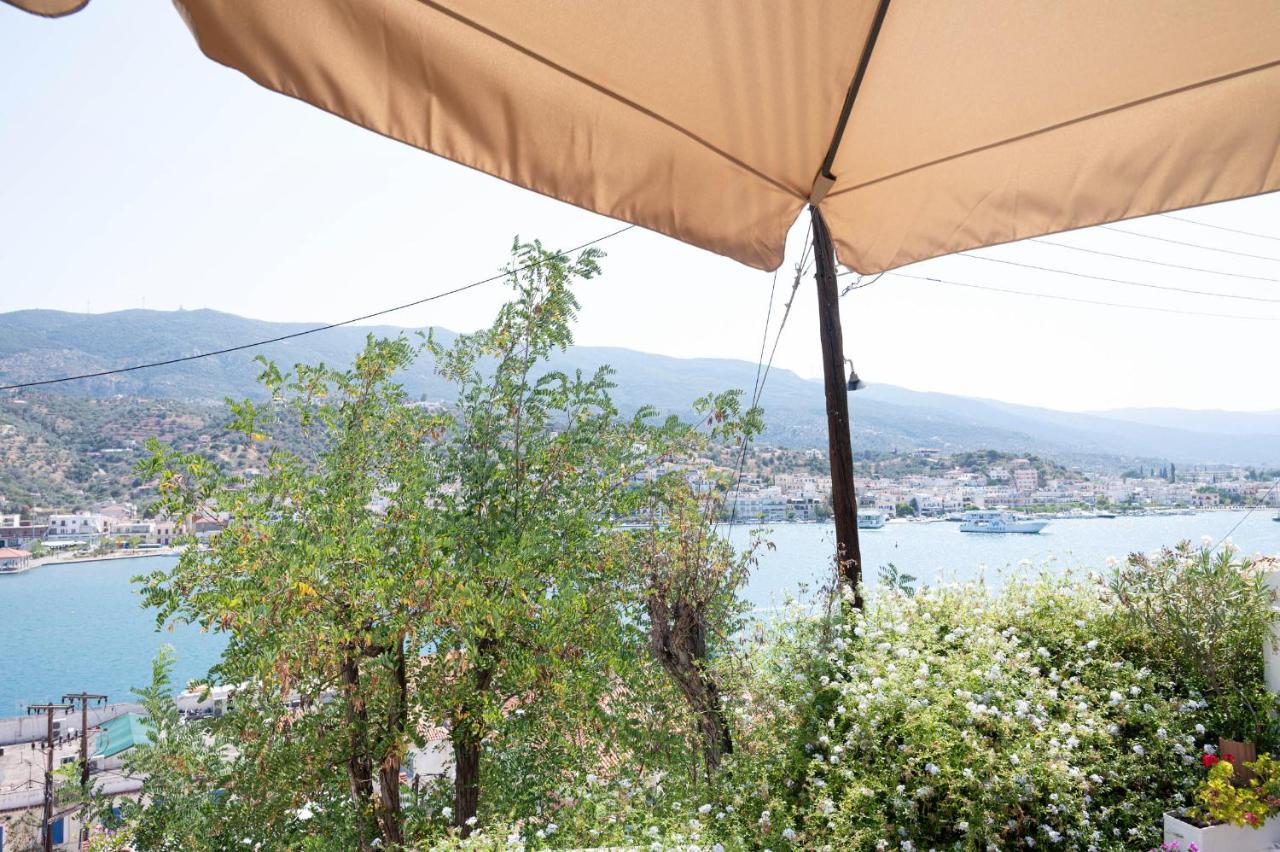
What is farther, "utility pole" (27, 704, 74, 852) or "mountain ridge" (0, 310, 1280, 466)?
"mountain ridge" (0, 310, 1280, 466)

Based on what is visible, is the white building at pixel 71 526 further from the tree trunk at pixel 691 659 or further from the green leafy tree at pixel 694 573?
the tree trunk at pixel 691 659

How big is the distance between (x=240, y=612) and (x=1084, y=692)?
3072mm

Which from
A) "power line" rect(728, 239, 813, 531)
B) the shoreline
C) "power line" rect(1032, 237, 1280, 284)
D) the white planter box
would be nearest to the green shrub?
the white planter box

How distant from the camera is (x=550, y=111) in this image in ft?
2.79

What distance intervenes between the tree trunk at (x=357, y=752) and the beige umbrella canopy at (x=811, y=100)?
3009 mm

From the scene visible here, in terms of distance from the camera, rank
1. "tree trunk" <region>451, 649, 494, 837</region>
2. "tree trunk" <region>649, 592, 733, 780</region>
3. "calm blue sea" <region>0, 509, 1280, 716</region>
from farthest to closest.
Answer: "calm blue sea" <region>0, 509, 1280, 716</region> → "tree trunk" <region>649, 592, 733, 780</region> → "tree trunk" <region>451, 649, 494, 837</region>

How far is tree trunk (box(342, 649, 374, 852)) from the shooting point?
339 centimetres

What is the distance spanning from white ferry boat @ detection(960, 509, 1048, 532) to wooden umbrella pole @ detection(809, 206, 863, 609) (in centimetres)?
484

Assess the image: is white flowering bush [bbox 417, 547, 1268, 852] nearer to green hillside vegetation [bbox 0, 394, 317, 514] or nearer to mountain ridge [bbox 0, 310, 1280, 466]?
mountain ridge [bbox 0, 310, 1280, 466]

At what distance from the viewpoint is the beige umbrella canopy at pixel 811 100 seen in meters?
0.72

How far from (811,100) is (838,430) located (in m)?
2.49

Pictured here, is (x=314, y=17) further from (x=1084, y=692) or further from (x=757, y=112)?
(x=1084, y=692)

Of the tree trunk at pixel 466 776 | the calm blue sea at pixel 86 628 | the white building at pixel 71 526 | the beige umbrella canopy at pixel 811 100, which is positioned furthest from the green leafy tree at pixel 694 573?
the white building at pixel 71 526

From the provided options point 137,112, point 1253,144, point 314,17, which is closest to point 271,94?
point 314,17
